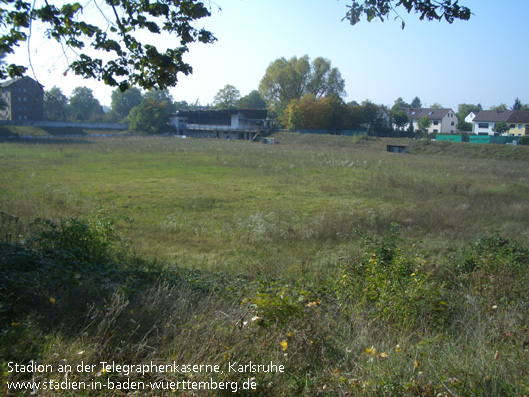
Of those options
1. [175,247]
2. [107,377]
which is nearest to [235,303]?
[107,377]

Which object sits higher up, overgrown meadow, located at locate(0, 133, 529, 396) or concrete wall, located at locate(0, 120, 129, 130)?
concrete wall, located at locate(0, 120, 129, 130)

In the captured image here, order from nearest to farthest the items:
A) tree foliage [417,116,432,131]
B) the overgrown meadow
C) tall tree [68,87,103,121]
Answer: the overgrown meadow → tree foliage [417,116,432,131] → tall tree [68,87,103,121]

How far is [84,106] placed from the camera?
98.0 meters

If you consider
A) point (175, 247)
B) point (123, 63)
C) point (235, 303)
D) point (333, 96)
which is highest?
point (333, 96)

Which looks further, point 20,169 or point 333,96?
point 333,96

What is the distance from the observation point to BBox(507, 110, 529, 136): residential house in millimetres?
77500

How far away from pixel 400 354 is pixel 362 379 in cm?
51

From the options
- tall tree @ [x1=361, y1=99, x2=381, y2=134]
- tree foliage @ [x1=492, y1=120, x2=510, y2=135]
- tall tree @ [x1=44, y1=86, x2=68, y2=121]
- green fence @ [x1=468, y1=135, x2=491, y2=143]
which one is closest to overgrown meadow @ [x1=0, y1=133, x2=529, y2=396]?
tall tree @ [x1=44, y1=86, x2=68, y2=121]

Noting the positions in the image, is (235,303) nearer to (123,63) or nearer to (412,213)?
(123,63)

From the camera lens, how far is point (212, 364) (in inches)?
130

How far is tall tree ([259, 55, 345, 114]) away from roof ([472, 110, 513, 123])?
28040 millimetres

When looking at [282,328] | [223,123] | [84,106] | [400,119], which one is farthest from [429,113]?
[282,328]

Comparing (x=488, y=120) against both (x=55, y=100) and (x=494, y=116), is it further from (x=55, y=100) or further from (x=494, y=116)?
(x=55, y=100)

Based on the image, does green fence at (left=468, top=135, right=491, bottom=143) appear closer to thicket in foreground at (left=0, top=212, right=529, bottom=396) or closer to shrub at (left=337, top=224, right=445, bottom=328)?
thicket in foreground at (left=0, top=212, right=529, bottom=396)
